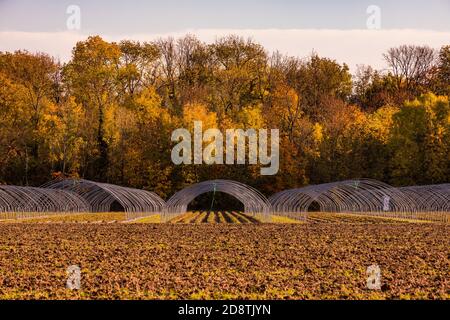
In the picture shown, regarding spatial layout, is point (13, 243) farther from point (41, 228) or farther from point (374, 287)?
point (374, 287)

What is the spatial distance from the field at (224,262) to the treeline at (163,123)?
25.5 meters

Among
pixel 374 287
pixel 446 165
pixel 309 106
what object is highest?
pixel 309 106

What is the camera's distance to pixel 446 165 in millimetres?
55188

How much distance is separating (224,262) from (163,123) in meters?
40.1

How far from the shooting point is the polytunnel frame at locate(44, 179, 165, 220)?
1680 inches

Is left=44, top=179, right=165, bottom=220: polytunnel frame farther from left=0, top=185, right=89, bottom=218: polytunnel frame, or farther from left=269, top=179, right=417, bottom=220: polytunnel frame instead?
left=269, top=179, right=417, bottom=220: polytunnel frame

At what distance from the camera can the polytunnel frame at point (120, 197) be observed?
42.7m

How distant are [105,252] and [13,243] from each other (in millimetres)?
4302

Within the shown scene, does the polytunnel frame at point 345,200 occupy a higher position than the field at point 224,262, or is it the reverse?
the polytunnel frame at point 345,200

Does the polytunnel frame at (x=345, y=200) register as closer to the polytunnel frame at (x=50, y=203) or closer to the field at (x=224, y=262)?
the polytunnel frame at (x=50, y=203)

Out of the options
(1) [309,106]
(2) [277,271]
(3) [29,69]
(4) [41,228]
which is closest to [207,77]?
(1) [309,106]
